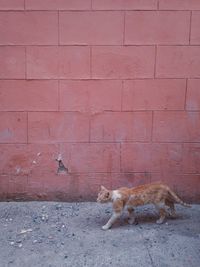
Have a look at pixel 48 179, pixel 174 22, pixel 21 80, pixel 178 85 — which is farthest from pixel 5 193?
pixel 174 22

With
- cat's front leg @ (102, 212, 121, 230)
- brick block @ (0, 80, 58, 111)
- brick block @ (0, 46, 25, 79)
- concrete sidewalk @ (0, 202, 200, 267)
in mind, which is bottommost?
concrete sidewalk @ (0, 202, 200, 267)

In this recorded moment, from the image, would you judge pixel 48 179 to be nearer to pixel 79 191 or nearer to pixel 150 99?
pixel 79 191

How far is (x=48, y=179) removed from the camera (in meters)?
4.60

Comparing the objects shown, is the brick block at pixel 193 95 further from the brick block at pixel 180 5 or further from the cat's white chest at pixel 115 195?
the cat's white chest at pixel 115 195

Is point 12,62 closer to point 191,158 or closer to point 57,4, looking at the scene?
point 57,4

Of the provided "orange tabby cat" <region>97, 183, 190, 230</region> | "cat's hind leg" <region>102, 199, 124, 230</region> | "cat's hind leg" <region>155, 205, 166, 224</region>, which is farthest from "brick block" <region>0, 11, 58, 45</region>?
"cat's hind leg" <region>155, 205, 166, 224</region>

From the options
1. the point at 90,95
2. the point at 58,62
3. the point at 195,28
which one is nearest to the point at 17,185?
the point at 90,95

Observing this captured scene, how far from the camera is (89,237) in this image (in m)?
3.84

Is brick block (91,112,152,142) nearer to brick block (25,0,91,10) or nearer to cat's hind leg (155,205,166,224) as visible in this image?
cat's hind leg (155,205,166,224)

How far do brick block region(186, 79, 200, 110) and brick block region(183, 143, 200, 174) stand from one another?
0.42m

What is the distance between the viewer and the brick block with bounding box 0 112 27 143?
4465 millimetres

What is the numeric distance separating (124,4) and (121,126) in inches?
51.0

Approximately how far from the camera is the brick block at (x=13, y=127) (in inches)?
176

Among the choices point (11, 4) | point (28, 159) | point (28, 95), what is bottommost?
point (28, 159)
